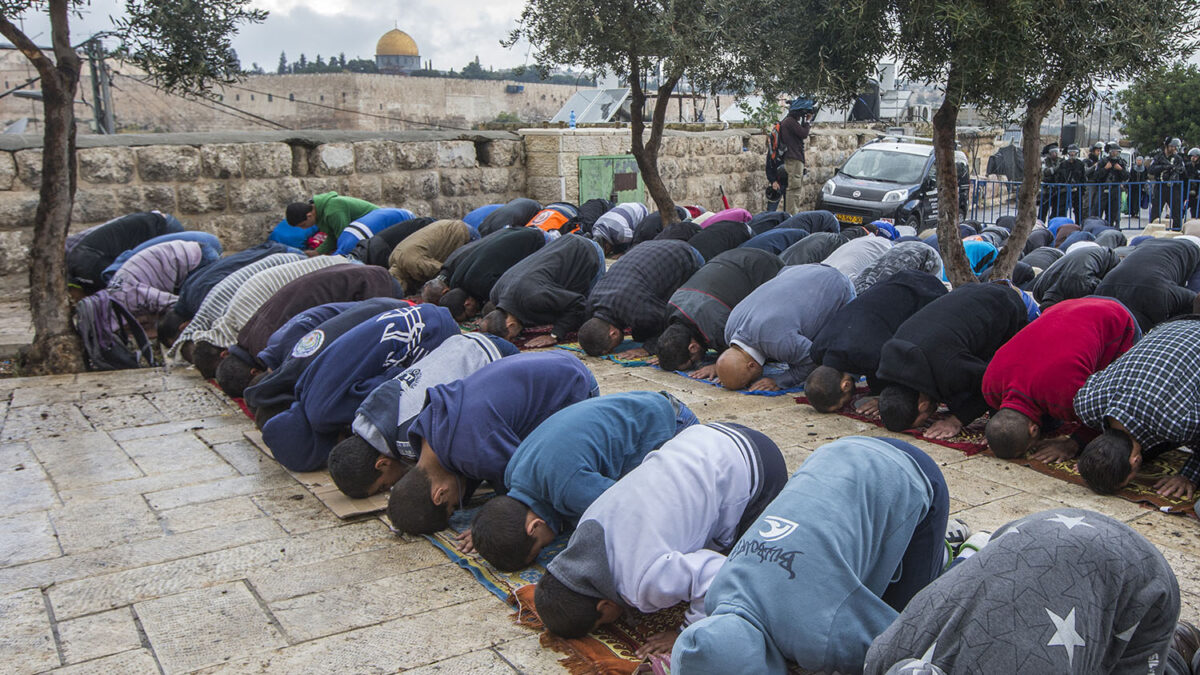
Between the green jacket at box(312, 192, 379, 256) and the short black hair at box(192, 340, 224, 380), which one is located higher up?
the green jacket at box(312, 192, 379, 256)

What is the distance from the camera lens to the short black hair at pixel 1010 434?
4.70 meters

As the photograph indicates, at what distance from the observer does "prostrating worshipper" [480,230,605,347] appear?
756cm

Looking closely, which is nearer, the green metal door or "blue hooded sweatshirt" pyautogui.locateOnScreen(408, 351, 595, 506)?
"blue hooded sweatshirt" pyautogui.locateOnScreen(408, 351, 595, 506)

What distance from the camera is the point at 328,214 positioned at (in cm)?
1034

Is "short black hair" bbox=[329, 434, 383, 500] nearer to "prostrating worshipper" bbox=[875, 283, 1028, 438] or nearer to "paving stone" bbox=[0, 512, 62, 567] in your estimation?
"paving stone" bbox=[0, 512, 62, 567]

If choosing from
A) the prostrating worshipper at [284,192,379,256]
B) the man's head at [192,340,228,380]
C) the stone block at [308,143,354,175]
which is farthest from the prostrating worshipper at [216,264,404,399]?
the stone block at [308,143,354,175]

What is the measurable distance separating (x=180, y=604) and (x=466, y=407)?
1286 mm

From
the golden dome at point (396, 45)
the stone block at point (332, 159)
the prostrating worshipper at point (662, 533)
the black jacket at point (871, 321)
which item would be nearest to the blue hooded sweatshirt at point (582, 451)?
the prostrating worshipper at point (662, 533)

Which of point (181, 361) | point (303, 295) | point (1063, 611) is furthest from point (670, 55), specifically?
point (1063, 611)

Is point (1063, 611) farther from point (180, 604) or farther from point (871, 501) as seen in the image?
point (180, 604)

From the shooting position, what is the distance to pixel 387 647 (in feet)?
10.8

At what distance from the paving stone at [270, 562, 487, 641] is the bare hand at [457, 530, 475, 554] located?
0.09m

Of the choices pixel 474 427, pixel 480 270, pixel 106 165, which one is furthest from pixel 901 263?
pixel 106 165

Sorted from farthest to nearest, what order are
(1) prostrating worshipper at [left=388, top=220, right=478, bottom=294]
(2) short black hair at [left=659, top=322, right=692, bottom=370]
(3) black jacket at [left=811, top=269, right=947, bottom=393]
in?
(1) prostrating worshipper at [left=388, top=220, right=478, bottom=294] → (2) short black hair at [left=659, top=322, right=692, bottom=370] → (3) black jacket at [left=811, top=269, right=947, bottom=393]
